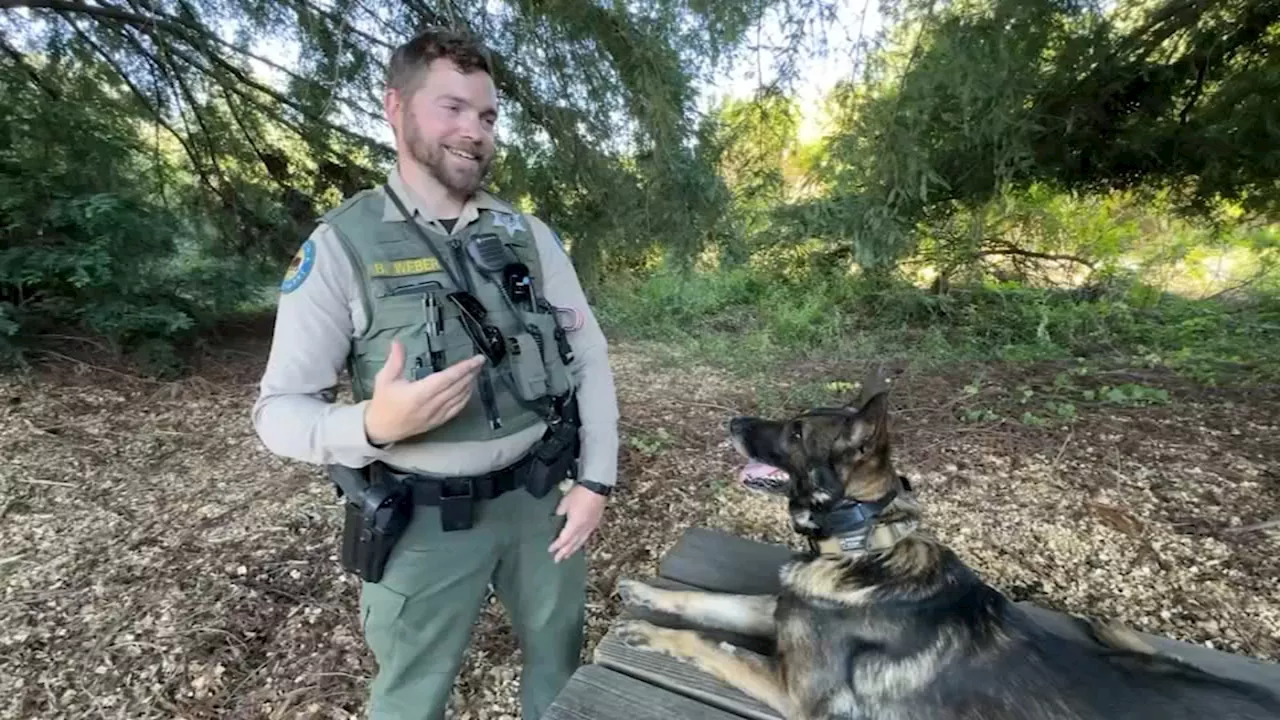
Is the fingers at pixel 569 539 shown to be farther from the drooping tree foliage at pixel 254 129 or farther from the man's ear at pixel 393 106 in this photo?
the drooping tree foliage at pixel 254 129

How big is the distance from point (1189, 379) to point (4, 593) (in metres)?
7.68

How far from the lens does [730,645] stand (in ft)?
6.08

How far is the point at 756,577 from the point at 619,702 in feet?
2.57

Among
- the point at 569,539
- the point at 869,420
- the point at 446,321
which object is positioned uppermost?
the point at 446,321

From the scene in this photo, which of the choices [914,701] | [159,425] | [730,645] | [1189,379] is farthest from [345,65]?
[1189,379]

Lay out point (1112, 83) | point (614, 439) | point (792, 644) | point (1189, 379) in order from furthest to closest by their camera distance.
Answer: point (1189, 379) → point (1112, 83) → point (614, 439) → point (792, 644)

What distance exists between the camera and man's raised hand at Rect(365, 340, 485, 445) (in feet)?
4.09

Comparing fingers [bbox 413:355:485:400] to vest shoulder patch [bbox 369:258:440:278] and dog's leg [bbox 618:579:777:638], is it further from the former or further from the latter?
dog's leg [bbox 618:579:777:638]

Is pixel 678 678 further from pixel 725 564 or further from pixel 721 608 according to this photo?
pixel 725 564

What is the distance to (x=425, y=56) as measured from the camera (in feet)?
5.05

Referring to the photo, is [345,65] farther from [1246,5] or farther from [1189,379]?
[1189,379]

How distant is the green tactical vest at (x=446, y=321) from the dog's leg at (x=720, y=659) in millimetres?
779

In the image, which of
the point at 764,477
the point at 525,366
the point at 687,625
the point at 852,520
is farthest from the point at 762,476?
the point at 525,366

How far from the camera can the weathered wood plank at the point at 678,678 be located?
1690 millimetres
